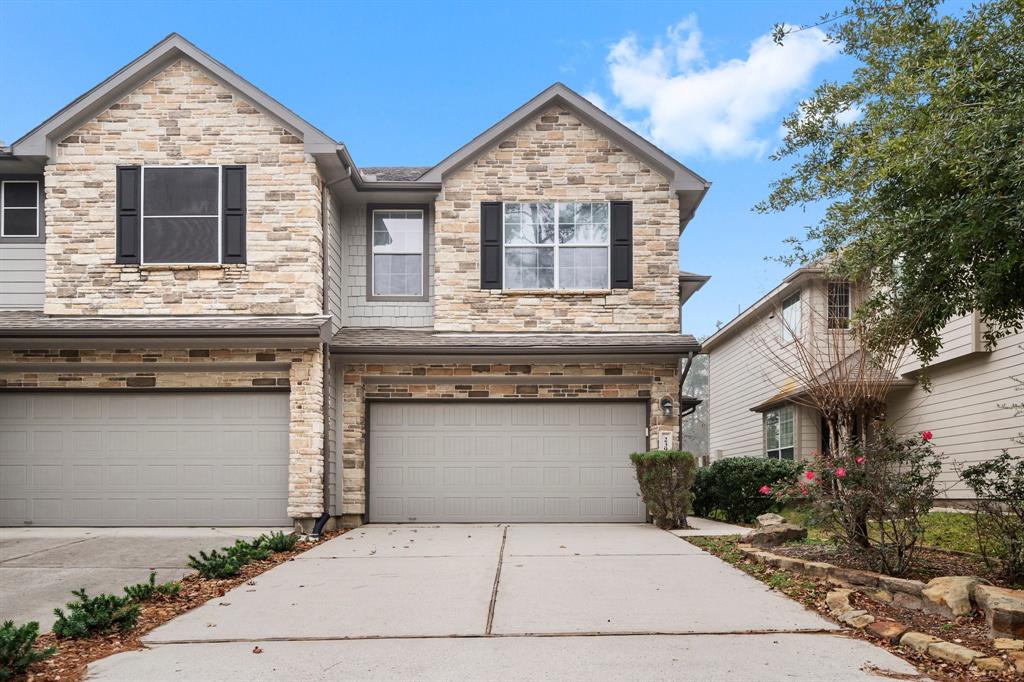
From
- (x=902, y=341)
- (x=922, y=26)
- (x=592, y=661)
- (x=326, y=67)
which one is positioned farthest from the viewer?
(x=326, y=67)

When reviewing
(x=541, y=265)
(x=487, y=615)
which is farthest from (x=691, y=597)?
(x=541, y=265)

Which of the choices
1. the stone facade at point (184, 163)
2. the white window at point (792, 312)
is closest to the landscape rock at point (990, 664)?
the stone facade at point (184, 163)

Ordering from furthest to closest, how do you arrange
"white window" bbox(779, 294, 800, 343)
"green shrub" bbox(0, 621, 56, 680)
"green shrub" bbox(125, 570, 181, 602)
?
"white window" bbox(779, 294, 800, 343), "green shrub" bbox(125, 570, 181, 602), "green shrub" bbox(0, 621, 56, 680)

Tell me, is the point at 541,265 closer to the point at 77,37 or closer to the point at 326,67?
the point at 326,67

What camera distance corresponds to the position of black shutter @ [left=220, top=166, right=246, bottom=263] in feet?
44.6

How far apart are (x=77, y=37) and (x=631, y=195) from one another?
1469 cm

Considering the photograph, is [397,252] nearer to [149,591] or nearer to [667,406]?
[667,406]

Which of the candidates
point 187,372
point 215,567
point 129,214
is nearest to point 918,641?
point 215,567

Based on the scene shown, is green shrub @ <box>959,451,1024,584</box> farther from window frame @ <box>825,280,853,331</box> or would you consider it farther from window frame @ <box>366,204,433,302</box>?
window frame @ <box>366,204,433,302</box>

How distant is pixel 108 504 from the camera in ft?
44.7

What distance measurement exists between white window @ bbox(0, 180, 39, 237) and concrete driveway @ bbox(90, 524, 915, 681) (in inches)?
325

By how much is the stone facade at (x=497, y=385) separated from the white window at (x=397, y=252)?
1452 mm

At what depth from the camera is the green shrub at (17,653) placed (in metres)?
5.46

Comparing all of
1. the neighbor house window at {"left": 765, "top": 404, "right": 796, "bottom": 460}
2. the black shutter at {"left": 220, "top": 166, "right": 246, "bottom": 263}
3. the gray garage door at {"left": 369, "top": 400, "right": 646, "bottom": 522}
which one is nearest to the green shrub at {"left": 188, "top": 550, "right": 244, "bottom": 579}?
the gray garage door at {"left": 369, "top": 400, "right": 646, "bottom": 522}
